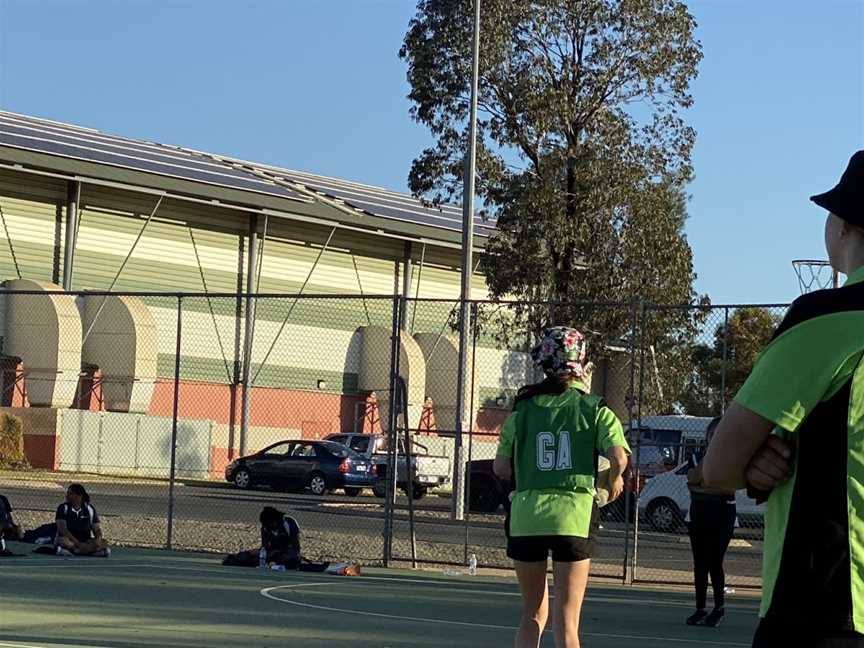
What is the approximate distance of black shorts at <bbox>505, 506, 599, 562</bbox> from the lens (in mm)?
7336

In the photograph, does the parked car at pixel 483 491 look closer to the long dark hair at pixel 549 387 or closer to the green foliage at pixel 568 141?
the green foliage at pixel 568 141

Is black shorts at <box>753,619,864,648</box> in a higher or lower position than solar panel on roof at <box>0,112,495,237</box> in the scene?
lower

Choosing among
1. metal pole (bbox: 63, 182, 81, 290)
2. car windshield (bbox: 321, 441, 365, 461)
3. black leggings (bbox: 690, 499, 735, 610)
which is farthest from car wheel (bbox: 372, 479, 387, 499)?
black leggings (bbox: 690, 499, 735, 610)

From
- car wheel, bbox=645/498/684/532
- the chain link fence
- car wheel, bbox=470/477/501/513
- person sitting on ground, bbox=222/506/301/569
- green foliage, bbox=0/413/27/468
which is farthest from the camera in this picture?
green foliage, bbox=0/413/27/468

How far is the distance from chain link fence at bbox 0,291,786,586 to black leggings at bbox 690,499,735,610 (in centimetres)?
351

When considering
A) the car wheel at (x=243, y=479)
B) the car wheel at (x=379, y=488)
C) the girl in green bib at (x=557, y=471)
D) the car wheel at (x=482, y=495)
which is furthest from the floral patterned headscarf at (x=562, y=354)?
the car wheel at (x=243, y=479)

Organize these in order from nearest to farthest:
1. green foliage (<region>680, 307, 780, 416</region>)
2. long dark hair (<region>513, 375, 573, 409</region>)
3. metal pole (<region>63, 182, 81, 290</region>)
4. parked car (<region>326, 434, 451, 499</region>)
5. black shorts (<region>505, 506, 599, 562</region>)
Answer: black shorts (<region>505, 506, 599, 562</region>), long dark hair (<region>513, 375, 573, 409</region>), parked car (<region>326, 434, 451, 499</region>), green foliage (<region>680, 307, 780, 416</region>), metal pole (<region>63, 182, 81, 290</region>)

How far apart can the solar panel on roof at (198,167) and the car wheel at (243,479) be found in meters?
8.37

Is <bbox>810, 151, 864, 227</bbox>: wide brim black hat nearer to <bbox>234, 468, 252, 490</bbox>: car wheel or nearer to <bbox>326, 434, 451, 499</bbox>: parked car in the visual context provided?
<bbox>326, 434, 451, 499</bbox>: parked car

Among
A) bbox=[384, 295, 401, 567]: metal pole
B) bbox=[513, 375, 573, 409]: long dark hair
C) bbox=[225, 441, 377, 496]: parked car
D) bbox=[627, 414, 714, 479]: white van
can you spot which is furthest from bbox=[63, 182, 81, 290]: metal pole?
bbox=[513, 375, 573, 409]: long dark hair

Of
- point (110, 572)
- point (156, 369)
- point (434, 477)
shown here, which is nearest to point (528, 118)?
point (434, 477)

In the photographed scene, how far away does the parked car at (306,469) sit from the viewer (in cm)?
3519

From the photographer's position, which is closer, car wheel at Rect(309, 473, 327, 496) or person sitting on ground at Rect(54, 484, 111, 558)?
person sitting on ground at Rect(54, 484, 111, 558)

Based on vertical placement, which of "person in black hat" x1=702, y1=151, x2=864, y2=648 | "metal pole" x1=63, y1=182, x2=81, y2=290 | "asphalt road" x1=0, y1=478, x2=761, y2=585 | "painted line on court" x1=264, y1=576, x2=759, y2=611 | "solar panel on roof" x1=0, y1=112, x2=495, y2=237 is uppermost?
"solar panel on roof" x1=0, y1=112, x2=495, y2=237
